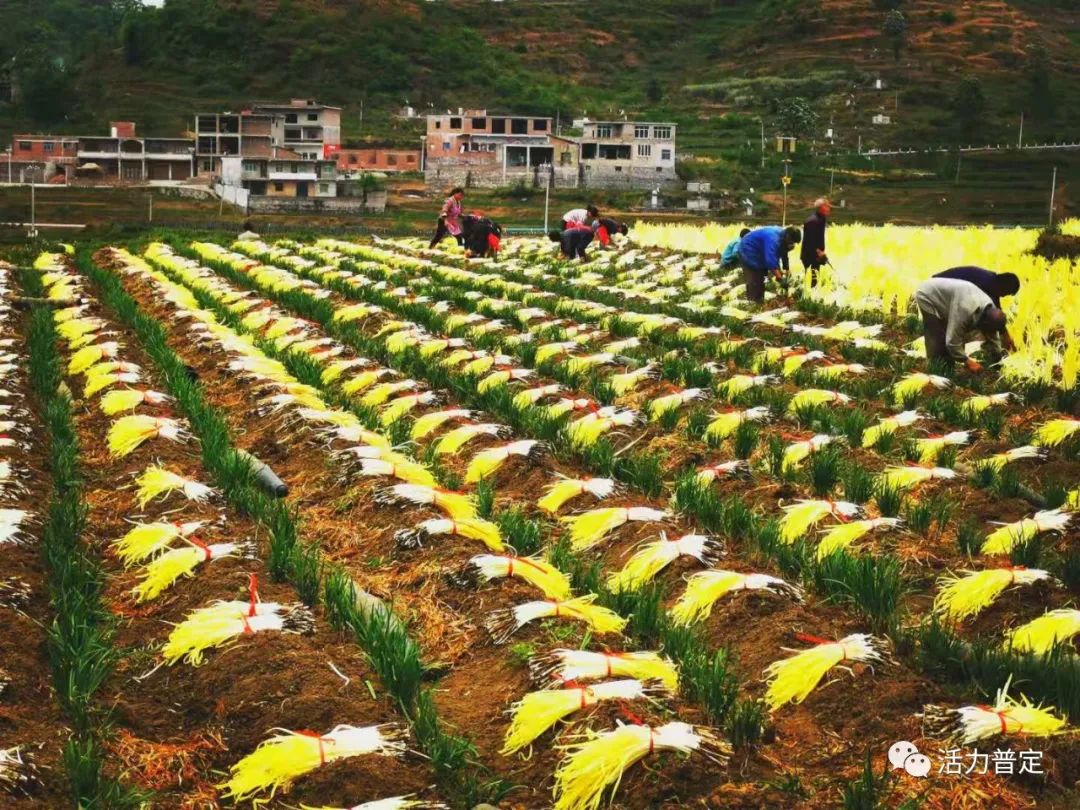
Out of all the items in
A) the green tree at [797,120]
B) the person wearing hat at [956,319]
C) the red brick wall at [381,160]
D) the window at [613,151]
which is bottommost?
the person wearing hat at [956,319]

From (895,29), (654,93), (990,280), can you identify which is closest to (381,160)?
(654,93)

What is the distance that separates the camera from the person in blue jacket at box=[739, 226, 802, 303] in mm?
12891

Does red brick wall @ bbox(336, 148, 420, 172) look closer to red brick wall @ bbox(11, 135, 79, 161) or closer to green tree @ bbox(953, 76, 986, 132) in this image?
red brick wall @ bbox(11, 135, 79, 161)

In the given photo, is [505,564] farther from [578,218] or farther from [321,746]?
[578,218]

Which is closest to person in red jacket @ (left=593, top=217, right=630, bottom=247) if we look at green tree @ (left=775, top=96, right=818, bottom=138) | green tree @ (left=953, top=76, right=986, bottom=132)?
green tree @ (left=775, top=96, right=818, bottom=138)

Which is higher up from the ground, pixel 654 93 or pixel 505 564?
pixel 654 93

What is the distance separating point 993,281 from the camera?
29.3 ft

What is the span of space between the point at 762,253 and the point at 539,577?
9.01 meters

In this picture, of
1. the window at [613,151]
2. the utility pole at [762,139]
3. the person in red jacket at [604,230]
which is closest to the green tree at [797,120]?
the utility pole at [762,139]

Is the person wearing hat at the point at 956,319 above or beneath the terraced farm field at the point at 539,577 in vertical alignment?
above

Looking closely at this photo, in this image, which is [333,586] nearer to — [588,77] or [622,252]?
[622,252]

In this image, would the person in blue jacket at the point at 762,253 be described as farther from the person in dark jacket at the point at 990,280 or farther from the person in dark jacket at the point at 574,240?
the person in dark jacket at the point at 574,240

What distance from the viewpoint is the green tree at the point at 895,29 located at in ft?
301

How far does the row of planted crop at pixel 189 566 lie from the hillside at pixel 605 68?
52.1 m
